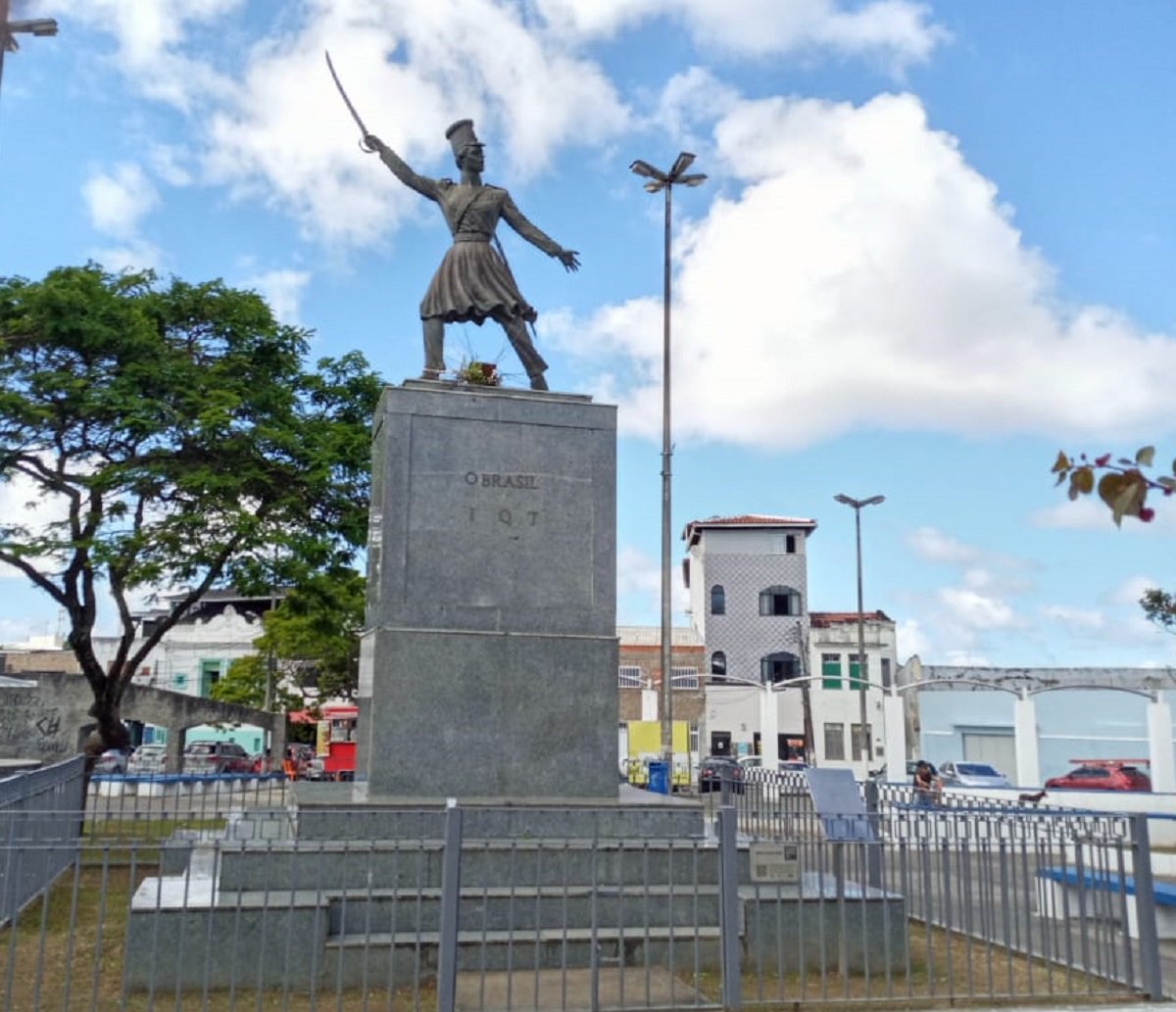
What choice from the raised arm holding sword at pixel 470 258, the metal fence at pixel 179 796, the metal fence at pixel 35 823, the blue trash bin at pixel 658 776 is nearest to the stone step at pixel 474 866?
the metal fence at pixel 35 823

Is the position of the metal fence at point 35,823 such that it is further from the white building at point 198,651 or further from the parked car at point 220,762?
the white building at point 198,651

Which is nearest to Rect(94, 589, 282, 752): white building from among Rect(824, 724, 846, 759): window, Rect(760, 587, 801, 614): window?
Rect(760, 587, 801, 614): window

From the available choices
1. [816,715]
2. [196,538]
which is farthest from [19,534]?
[816,715]

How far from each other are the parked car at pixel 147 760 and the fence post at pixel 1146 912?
28.4 m

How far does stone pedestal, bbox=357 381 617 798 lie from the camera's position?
917 cm

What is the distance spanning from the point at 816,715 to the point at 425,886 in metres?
39.1

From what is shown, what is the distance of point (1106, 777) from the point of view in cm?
3027

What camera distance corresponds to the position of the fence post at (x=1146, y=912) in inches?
295

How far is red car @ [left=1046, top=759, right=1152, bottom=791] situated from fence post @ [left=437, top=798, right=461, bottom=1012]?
22653 mm

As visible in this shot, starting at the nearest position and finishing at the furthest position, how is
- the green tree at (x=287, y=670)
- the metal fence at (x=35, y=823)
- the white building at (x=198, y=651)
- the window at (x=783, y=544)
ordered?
the metal fence at (x=35, y=823)
the green tree at (x=287, y=670)
the window at (x=783, y=544)
the white building at (x=198, y=651)

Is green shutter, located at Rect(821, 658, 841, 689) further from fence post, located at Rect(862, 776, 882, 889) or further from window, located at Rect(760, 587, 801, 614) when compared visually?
fence post, located at Rect(862, 776, 882, 889)

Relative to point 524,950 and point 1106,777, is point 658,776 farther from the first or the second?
point 524,950

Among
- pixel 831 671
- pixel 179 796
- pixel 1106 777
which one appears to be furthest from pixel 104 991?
pixel 831 671

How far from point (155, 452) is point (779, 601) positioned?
33.3 meters
